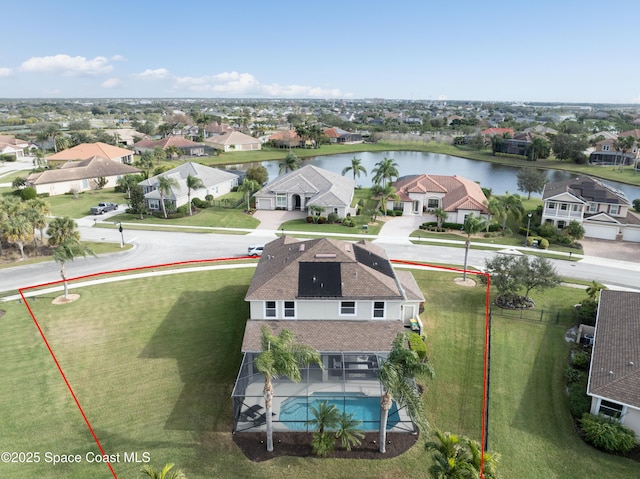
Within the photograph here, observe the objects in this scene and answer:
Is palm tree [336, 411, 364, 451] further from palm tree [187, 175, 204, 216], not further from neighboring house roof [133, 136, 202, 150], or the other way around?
neighboring house roof [133, 136, 202, 150]

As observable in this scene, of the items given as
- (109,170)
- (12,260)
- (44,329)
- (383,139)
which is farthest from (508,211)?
(383,139)

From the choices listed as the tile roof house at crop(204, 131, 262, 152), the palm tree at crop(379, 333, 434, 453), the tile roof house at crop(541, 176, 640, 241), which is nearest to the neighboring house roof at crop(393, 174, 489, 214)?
the tile roof house at crop(541, 176, 640, 241)

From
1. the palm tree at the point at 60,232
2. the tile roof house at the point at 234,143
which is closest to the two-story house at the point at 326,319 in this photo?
the palm tree at the point at 60,232

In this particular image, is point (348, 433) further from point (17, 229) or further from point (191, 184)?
point (191, 184)

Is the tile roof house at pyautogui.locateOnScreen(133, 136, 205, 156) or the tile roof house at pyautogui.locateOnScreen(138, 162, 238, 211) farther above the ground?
the tile roof house at pyautogui.locateOnScreen(133, 136, 205, 156)

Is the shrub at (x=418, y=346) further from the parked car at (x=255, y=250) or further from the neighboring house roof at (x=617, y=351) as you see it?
the parked car at (x=255, y=250)

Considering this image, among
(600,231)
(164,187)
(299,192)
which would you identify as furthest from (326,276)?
(600,231)
